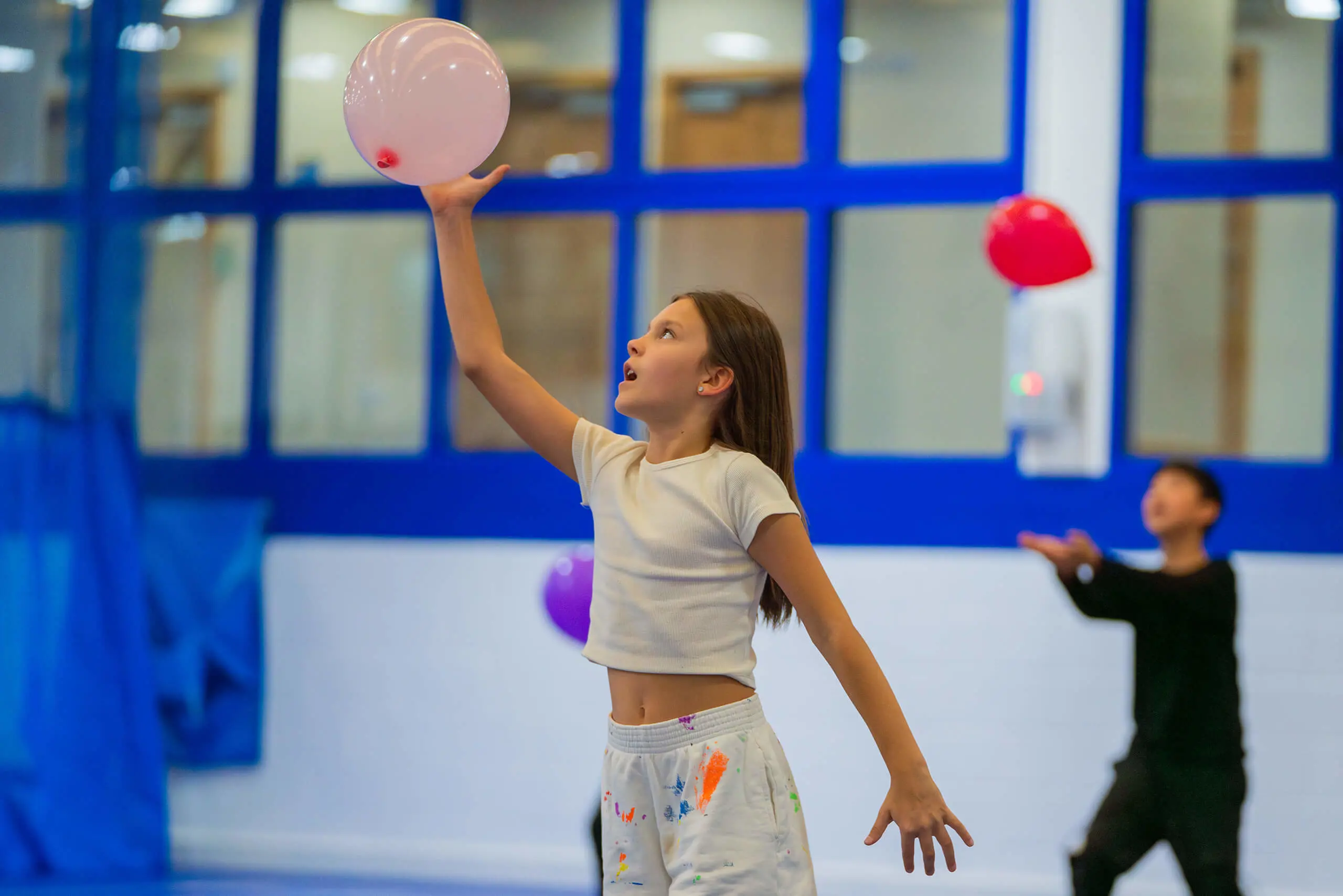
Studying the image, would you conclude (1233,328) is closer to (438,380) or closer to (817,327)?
(817,327)

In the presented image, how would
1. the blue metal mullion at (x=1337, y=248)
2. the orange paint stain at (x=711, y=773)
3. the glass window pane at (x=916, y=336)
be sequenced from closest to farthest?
the orange paint stain at (x=711, y=773) < the blue metal mullion at (x=1337, y=248) < the glass window pane at (x=916, y=336)

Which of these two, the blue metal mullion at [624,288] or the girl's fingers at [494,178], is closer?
the girl's fingers at [494,178]

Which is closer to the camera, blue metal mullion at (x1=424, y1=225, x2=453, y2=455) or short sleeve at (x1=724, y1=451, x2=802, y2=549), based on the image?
short sleeve at (x1=724, y1=451, x2=802, y2=549)

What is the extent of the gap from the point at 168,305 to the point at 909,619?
7.67 feet

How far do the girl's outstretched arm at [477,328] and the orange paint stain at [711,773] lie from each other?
43cm

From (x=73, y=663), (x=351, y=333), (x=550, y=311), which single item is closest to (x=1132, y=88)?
(x=550, y=311)

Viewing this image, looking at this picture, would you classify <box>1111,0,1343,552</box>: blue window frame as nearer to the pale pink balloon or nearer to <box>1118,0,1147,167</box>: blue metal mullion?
<box>1118,0,1147,167</box>: blue metal mullion

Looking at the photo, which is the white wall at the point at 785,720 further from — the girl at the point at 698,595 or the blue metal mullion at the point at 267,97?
the girl at the point at 698,595

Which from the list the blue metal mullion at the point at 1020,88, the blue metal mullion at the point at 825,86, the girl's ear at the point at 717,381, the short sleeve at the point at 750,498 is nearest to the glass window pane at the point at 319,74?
the blue metal mullion at the point at 825,86

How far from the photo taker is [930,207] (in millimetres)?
4027

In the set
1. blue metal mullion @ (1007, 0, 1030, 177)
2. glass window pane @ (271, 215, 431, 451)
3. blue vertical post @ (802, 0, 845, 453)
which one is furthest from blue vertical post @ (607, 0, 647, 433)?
blue metal mullion @ (1007, 0, 1030, 177)

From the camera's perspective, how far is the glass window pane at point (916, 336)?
13.1 feet

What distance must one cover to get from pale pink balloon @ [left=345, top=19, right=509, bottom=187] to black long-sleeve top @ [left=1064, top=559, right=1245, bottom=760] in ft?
5.14

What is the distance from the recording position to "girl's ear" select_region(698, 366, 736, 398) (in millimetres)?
1715
